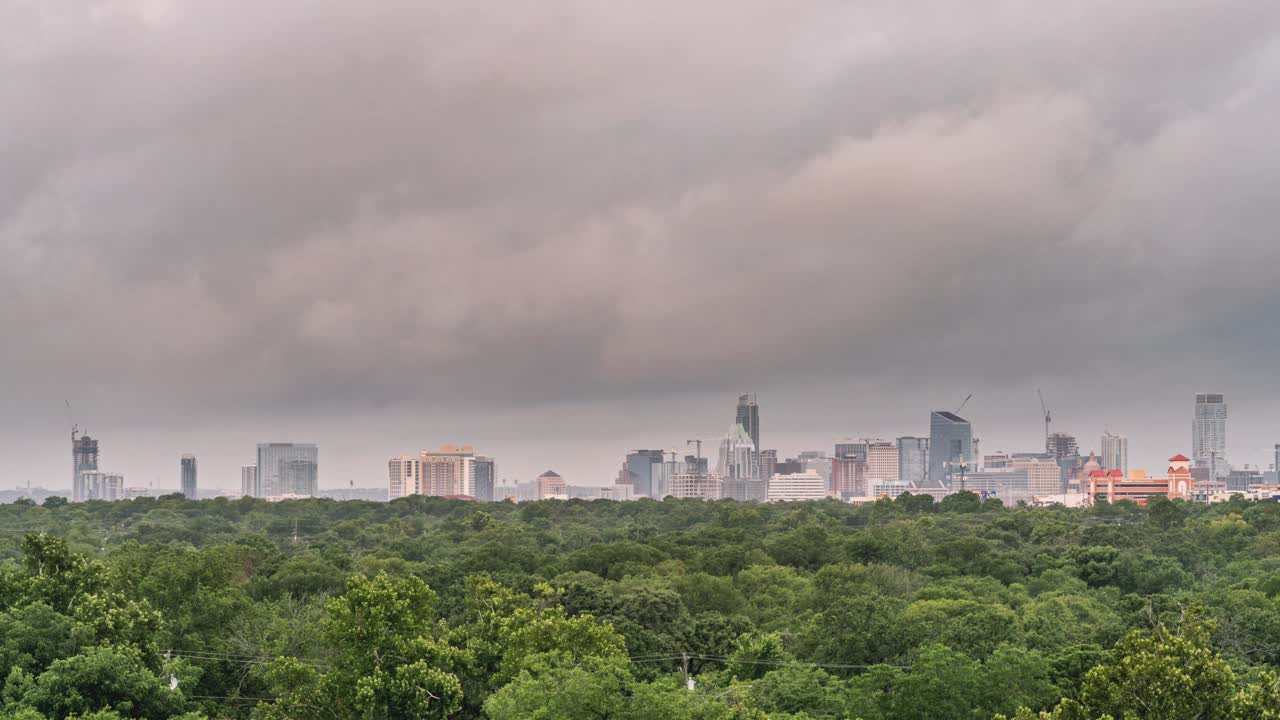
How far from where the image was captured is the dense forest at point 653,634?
145 ft

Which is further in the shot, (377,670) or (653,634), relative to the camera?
(653,634)

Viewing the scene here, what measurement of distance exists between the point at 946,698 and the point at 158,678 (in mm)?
32225

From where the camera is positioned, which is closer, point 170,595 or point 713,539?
point 170,595

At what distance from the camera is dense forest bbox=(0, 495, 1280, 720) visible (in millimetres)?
44188

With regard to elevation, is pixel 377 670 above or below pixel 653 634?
above

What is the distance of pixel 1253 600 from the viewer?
7281cm

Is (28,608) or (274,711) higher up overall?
(28,608)

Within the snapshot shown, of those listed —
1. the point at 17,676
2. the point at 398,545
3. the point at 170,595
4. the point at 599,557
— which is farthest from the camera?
the point at 398,545

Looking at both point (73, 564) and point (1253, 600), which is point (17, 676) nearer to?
point (73, 564)

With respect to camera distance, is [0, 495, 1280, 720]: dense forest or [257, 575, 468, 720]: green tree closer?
[0, 495, 1280, 720]: dense forest

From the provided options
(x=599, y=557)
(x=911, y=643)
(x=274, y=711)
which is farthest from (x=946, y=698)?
(x=599, y=557)

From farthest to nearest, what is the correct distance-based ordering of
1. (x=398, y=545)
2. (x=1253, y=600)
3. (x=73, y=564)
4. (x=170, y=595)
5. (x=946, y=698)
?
(x=398, y=545) < (x=1253, y=600) < (x=170, y=595) < (x=73, y=564) < (x=946, y=698)

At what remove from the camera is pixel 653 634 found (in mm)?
68188

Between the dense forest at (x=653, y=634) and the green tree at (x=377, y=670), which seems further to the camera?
the green tree at (x=377, y=670)
